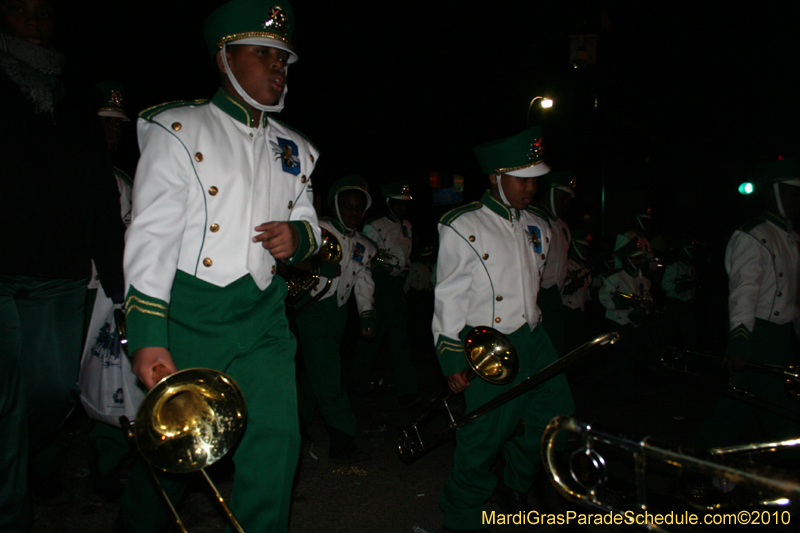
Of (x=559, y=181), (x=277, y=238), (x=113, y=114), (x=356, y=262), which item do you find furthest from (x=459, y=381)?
(x=559, y=181)

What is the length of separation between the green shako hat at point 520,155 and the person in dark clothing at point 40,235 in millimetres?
2267

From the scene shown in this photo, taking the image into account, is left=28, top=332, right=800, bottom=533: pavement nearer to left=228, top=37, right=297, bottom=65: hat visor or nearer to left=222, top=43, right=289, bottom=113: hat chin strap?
left=222, top=43, right=289, bottom=113: hat chin strap

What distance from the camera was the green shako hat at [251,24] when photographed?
7.32 ft

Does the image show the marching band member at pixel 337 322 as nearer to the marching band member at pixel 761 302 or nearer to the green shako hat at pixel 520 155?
the green shako hat at pixel 520 155

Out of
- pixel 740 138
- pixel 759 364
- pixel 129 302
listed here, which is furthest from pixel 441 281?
pixel 740 138

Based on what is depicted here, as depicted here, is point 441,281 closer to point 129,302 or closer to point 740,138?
point 129,302

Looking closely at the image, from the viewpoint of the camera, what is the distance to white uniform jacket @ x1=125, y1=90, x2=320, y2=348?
6.27 feet

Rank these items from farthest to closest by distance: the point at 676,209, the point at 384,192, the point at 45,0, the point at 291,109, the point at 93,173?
the point at 676,209
the point at 291,109
the point at 384,192
the point at 93,173
the point at 45,0

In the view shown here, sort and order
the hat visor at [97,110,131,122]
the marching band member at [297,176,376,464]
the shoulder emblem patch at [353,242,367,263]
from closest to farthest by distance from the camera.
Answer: the hat visor at [97,110,131,122] → the marching band member at [297,176,376,464] → the shoulder emblem patch at [353,242,367,263]

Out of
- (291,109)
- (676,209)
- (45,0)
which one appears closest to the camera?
(45,0)

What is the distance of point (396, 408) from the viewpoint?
634 centimetres

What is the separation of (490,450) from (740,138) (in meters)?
20.0

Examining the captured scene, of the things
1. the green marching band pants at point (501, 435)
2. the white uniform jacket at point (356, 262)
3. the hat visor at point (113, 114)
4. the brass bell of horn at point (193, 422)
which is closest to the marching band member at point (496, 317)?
the green marching band pants at point (501, 435)

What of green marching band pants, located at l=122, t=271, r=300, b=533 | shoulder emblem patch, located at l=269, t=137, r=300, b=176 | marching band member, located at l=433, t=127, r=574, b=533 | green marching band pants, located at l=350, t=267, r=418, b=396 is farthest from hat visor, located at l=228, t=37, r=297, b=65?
green marching band pants, located at l=350, t=267, r=418, b=396
